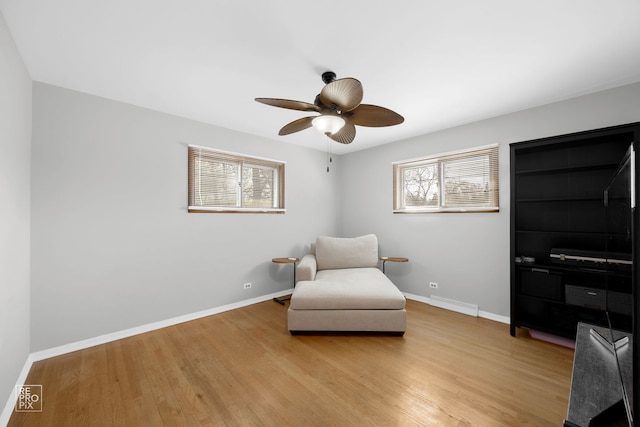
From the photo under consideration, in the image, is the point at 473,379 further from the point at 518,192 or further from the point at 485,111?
the point at 485,111

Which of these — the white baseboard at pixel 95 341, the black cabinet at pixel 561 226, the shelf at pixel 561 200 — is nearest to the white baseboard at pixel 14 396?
the white baseboard at pixel 95 341

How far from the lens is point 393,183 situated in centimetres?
379

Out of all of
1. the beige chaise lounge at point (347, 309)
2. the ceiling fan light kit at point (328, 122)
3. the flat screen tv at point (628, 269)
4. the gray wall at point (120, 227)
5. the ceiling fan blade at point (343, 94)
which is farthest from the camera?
the beige chaise lounge at point (347, 309)

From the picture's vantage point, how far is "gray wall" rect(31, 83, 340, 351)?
212 centimetres

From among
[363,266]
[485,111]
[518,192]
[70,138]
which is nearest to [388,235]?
[363,266]

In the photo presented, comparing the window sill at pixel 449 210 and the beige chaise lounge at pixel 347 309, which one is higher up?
the window sill at pixel 449 210

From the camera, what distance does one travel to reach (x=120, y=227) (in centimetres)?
246

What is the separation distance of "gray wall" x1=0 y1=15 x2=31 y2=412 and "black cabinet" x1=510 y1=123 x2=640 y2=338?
3900 millimetres

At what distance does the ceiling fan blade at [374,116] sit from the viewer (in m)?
1.89

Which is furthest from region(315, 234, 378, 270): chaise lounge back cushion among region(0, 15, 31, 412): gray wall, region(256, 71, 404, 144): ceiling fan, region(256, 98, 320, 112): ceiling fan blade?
region(0, 15, 31, 412): gray wall

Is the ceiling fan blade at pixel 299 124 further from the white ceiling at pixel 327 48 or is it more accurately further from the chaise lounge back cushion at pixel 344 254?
the chaise lounge back cushion at pixel 344 254

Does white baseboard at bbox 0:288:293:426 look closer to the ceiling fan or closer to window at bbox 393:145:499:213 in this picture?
the ceiling fan

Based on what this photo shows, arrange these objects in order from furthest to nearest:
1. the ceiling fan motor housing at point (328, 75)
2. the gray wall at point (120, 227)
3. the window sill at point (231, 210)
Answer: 1. the window sill at point (231, 210)
2. the gray wall at point (120, 227)
3. the ceiling fan motor housing at point (328, 75)

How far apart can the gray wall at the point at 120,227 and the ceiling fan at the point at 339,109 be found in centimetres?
158
